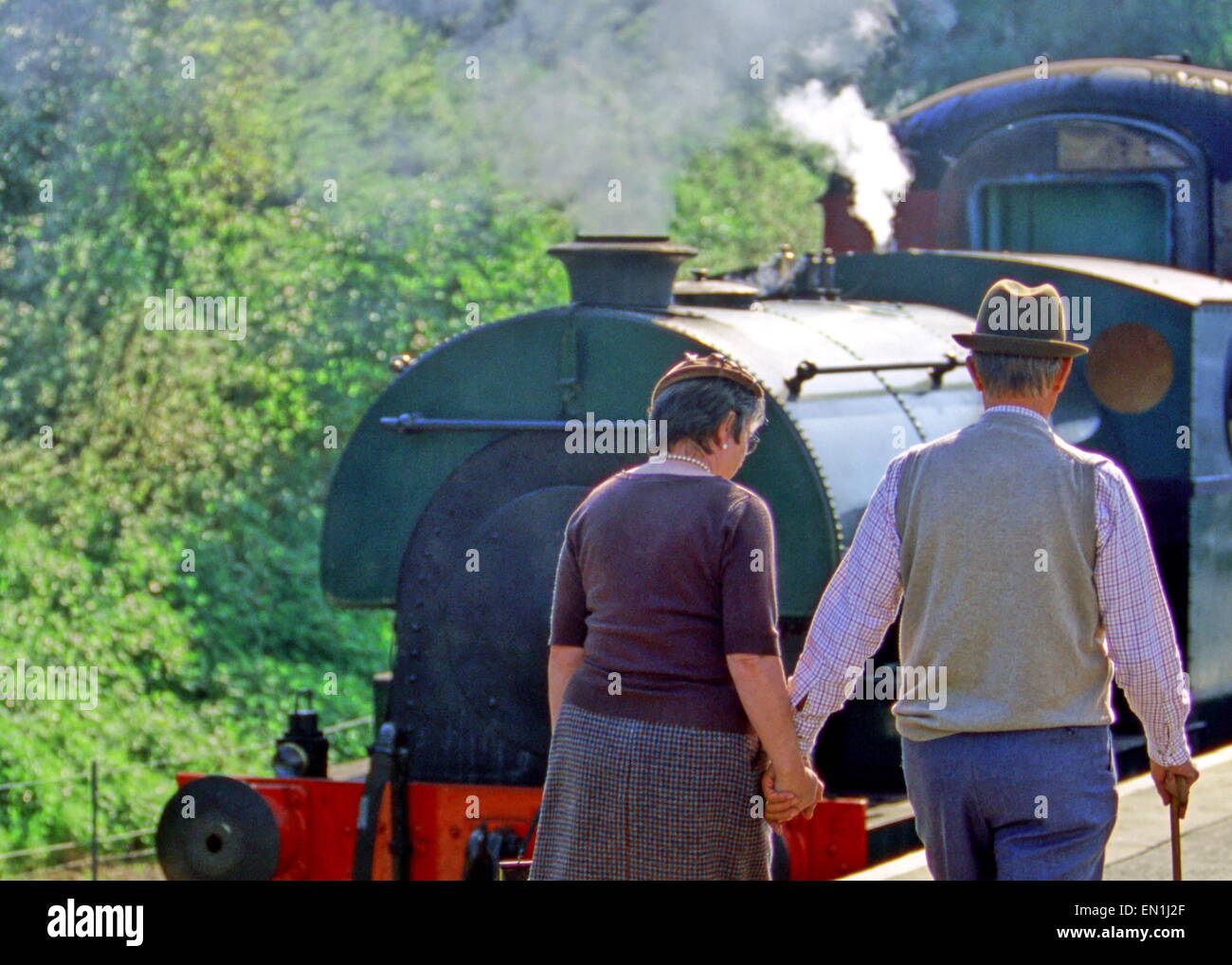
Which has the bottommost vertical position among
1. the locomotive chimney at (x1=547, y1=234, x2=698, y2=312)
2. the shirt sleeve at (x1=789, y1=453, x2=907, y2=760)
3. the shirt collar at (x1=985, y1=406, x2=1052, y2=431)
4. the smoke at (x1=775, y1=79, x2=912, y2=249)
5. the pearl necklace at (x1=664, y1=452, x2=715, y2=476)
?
the shirt sleeve at (x1=789, y1=453, x2=907, y2=760)

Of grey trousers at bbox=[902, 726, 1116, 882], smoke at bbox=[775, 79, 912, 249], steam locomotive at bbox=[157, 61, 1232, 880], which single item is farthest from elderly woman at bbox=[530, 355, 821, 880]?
smoke at bbox=[775, 79, 912, 249]

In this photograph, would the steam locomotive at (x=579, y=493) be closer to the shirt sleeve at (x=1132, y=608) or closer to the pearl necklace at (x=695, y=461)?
the pearl necklace at (x=695, y=461)

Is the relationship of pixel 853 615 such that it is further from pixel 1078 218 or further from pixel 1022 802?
pixel 1078 218

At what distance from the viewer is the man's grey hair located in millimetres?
3615

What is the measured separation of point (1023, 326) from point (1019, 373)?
0.10 meters

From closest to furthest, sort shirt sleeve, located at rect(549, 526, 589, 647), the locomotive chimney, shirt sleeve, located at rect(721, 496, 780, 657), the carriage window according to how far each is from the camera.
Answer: shirt sleeve, located at rect(721, 496, 780, 657) < shirt sleeve, located at rect(549, 526, 589, 647) < the locomotive chimney < the carriage window

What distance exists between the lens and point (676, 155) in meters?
6.79

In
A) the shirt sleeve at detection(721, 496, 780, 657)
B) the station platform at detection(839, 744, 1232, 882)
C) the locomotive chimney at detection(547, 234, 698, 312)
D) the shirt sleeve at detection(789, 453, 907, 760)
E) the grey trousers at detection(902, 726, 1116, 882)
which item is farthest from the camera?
the locomotive chimney at detection(547, 234, 698, 312)

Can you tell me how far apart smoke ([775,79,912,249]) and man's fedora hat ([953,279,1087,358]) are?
4896 mm

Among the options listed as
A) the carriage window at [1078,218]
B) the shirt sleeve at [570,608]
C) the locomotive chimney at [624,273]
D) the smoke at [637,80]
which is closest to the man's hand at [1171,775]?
the shirt sleeve at [570,608]

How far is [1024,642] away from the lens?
3475 mm

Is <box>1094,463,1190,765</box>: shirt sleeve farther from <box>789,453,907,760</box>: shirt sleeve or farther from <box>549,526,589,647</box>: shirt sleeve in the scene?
<box>549,526,589,647</box>: shirt sleeve

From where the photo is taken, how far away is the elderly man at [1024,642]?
3465 mm

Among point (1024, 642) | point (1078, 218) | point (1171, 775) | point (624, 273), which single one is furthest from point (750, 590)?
point (1078, 218)
